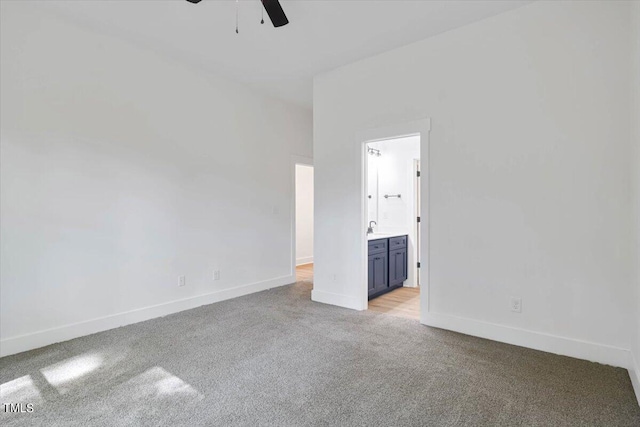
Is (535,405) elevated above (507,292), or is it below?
below

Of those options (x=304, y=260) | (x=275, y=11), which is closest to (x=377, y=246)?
(x=275, y=11)

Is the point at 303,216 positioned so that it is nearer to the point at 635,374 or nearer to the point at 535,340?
the point at 535,340

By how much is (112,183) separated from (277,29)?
7.33 feet

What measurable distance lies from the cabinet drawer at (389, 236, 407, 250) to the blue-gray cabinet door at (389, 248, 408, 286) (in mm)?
59

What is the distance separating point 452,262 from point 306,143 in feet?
11.2

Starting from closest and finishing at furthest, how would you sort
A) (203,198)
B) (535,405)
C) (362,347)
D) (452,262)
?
(535,405) → (362,347) → (452,262) → (203,198)

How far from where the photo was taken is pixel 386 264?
459cm

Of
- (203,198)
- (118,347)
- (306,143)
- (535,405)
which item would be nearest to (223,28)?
(203,198)

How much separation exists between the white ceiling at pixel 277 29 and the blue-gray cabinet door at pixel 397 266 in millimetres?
2709

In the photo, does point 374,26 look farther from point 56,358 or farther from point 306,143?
point 56,358

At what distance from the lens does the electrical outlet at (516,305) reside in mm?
2824

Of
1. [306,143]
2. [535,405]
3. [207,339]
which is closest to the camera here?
[535,405]

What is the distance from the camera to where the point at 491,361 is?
2512 millimetres

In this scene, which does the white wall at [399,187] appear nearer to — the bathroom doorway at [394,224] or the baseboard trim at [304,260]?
the bathroom doorway at [394,224]
